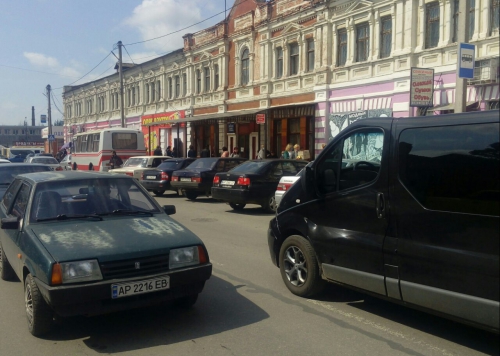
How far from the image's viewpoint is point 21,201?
19.9 ft

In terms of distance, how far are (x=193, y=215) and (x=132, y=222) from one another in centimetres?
843

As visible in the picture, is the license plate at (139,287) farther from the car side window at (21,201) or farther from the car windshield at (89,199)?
the car side window at (21,201)

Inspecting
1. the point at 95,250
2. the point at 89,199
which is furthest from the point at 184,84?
the point at 95,250

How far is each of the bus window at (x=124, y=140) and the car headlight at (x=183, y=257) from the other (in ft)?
77.2

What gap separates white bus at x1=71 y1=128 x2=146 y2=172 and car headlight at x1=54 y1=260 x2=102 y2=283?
22.7m

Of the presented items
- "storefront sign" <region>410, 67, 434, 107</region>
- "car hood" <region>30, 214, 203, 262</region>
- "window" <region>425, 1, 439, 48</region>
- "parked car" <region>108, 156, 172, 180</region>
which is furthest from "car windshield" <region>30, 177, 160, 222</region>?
"window" <region>425, 1, 439, 48</region>

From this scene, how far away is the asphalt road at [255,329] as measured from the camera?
4.52m

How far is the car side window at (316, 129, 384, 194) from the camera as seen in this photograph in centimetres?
505

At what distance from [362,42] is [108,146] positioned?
45.6ft

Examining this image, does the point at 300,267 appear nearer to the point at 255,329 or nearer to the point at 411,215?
the point at 255,329

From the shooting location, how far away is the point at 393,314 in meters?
5.45

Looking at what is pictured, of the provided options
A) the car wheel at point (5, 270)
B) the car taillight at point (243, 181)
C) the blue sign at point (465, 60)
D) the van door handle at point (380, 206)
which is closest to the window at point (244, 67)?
the car taillight at point (243, 181)

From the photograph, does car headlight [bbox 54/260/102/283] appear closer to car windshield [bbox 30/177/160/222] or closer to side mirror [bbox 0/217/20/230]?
car windshield [bbox 30/177/160/222]

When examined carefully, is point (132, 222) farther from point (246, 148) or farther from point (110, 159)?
point (246, 148)
